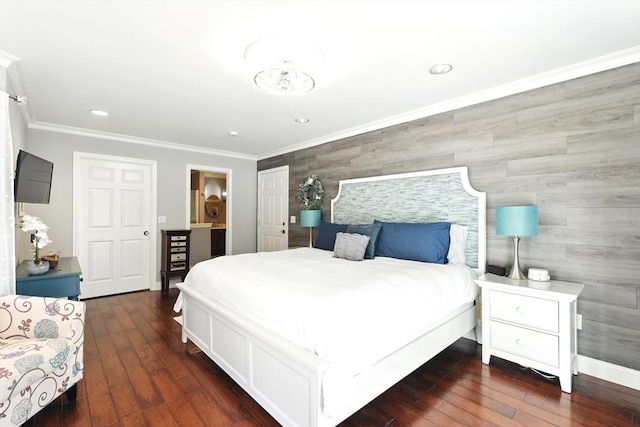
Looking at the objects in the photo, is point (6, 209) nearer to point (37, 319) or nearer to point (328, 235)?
point (37, 319)

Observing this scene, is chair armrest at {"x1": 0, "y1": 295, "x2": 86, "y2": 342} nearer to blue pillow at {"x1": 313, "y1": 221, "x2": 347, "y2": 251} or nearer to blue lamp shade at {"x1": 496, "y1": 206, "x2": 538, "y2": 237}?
blue pillow at {"x1": 313, "y1": 221, "x2": 347, "y2": 251}

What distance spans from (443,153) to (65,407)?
3791 millimetres

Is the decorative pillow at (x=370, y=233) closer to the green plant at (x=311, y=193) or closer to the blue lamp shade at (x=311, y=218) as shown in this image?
the blue lamp shade at (x=311, y=218)

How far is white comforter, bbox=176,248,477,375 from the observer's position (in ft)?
5.06

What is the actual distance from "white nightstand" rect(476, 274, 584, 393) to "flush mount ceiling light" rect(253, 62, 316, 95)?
218 centimetres

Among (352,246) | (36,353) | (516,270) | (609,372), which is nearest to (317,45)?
(352,246)

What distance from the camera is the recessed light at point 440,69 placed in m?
2.37

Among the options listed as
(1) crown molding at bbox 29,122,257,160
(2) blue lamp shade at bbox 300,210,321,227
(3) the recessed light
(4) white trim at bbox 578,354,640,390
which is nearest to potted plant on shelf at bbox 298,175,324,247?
(2) blue lamp shade at bbox 300,210,321,227

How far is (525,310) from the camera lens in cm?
228

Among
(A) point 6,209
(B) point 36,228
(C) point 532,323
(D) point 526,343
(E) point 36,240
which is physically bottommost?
(D) point 526,343

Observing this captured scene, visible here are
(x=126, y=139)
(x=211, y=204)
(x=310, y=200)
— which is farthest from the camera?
(x=211, y=204)

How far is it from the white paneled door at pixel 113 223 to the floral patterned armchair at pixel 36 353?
272 centimetres

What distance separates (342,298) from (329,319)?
0.19m

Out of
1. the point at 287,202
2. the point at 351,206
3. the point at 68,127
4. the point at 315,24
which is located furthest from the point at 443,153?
the point at 68,127
